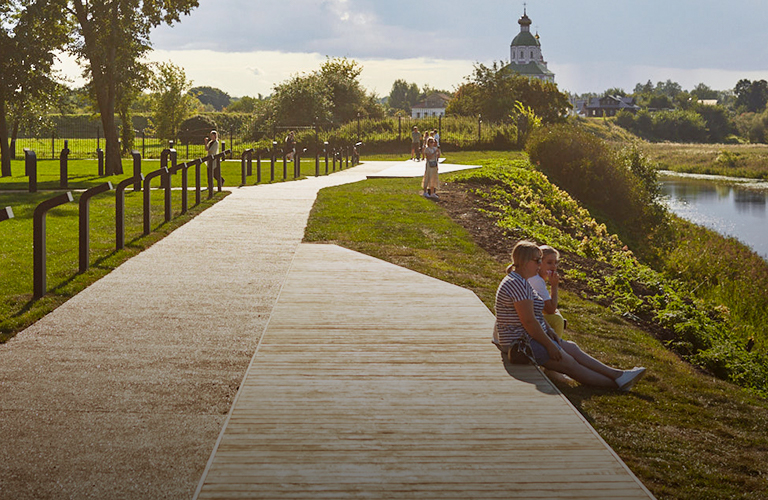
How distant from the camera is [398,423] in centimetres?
511

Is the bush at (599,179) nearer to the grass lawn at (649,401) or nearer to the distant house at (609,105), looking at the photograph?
the grass lawn at (649,401)

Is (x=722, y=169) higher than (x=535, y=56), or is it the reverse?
(x=535, y=56)

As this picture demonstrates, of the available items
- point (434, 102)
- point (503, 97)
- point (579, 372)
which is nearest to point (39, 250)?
point (579, 372)

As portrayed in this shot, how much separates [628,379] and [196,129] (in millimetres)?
47825

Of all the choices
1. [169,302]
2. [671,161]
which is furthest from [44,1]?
[671,161]

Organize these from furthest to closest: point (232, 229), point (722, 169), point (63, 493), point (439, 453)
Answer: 1. point (722, 169)
2. point (232, 229)
3. point (439, 453)
4. point (63, 493)

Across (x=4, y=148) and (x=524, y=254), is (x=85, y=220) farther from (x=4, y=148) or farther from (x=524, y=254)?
(x=4, y=148)

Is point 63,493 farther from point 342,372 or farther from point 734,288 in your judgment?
point 734,288

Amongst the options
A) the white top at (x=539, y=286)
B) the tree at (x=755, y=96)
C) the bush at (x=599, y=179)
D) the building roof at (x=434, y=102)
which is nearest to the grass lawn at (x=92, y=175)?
the bush at (x=599, y=179)

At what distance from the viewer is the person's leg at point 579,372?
6.39m

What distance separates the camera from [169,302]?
8570 mm

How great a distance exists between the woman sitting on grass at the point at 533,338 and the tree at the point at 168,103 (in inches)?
2107

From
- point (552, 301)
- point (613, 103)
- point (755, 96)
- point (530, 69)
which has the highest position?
point (530, 69)

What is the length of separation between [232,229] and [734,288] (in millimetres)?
12172
